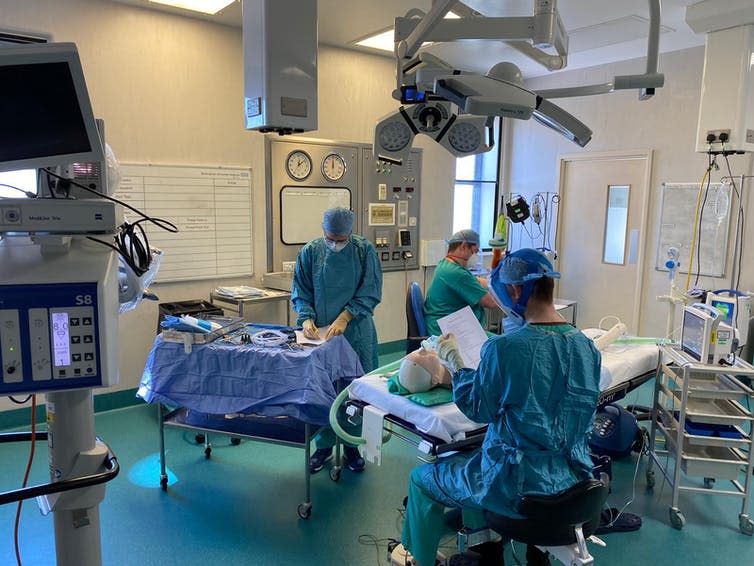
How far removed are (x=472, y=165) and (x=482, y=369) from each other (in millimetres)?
5015

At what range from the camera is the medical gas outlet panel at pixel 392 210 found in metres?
4.98

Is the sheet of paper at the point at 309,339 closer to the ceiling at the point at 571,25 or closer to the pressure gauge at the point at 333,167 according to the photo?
the ceiling at the point at 571,25

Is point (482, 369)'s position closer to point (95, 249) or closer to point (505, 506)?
point (505, 506)

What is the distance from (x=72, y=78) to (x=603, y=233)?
5.27 metres

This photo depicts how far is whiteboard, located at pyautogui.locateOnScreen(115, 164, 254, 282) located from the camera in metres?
3.80

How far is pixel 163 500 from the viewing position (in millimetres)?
2742

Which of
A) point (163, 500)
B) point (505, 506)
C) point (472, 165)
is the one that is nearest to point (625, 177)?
point (472, 165)

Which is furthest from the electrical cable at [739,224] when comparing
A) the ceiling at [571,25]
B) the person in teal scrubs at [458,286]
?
the person in teal scrubs at [458,286]

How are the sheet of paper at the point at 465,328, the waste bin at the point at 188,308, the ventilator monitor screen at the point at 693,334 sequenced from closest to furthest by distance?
the sheet of paper at the point at 465,328, the ventilator monitor screen at the point at 693,334, the waste bin at the point at 188,308

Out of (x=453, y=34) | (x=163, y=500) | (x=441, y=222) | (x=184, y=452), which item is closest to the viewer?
(x=453, y=34)

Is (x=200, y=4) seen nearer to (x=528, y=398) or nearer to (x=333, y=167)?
(x=333, y=167)

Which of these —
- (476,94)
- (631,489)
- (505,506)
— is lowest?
(631,489)

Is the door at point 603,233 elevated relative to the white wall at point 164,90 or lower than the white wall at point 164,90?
lower

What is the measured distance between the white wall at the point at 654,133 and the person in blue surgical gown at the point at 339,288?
9.87ft
